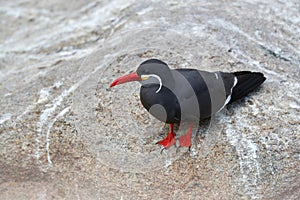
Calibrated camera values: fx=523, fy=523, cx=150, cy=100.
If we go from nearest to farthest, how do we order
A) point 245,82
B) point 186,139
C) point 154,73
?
point 154,73 < point 186,139 < point 245,82

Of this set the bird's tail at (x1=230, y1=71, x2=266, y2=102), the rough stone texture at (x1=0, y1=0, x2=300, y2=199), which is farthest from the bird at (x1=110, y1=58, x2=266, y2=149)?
the rough stone texture at (x1=0, y1=0, x2=300, y2=199)

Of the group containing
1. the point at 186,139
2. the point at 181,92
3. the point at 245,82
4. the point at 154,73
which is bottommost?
the point at 186,139

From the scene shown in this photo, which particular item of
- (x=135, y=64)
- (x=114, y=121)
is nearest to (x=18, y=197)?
(x=114, y=121)

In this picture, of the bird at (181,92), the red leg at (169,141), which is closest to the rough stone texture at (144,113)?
the red leg at (169,141)

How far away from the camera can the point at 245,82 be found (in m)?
5.59

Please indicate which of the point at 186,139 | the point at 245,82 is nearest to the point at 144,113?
the point at 186,139

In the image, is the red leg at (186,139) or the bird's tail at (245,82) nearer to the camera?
the red leg at (186,139)

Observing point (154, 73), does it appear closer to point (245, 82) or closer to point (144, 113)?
point (144, 113)

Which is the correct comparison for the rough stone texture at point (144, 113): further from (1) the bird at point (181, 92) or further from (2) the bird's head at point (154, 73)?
(2) the bird's head at point (154, 73)

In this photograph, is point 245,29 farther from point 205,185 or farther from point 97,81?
point 205,185

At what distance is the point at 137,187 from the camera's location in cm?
496

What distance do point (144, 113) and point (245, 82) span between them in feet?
3.73

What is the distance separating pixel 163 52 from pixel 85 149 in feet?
5.95

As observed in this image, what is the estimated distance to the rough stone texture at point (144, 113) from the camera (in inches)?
196
